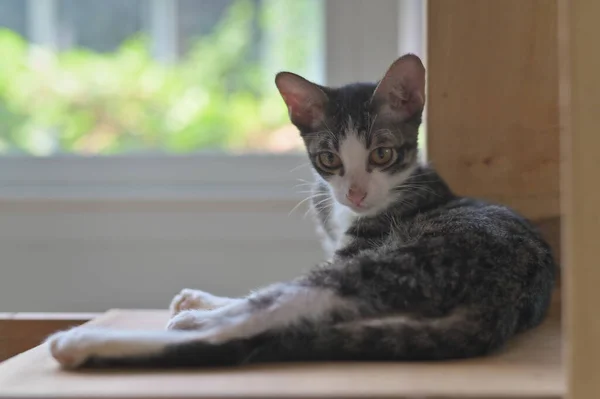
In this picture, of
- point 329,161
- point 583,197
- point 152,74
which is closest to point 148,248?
point 152,74

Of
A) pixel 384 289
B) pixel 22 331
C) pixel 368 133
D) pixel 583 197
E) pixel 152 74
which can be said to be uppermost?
pixel 152 74

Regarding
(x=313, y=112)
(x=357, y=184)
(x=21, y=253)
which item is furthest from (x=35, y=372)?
(x=21, y=253)

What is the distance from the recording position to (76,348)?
771 mm

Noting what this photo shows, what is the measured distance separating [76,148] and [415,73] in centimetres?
109

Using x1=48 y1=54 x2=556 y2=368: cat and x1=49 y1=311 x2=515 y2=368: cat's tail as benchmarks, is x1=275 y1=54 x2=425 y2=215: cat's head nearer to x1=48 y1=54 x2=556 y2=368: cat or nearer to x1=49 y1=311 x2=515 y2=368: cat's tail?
x1=48 y1=54 x2=556 y2=368: cat

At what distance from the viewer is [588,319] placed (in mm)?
643

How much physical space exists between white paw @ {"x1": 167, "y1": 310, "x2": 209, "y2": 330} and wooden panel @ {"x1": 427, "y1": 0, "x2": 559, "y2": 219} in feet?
1.99

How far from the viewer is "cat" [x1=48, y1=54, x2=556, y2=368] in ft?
2.53

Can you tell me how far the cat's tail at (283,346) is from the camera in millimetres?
757

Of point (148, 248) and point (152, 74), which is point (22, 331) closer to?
point (148, 248)

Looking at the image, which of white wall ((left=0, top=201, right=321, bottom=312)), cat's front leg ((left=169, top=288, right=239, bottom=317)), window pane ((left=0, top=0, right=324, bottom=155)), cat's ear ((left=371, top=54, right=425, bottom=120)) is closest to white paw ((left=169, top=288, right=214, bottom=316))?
cat's front leg ((left=169, top=288, right=239, bottom=317))

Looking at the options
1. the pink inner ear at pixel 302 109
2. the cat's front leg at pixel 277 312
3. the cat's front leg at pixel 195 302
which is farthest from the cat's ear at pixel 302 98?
the cat's front leg at pixel 277 312

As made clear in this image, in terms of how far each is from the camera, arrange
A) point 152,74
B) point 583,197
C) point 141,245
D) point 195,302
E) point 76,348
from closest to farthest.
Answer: point 583,197 < point 76,348 < point 195,302 < point 141,245 < point 152,74

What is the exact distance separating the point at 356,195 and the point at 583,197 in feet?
1.78
